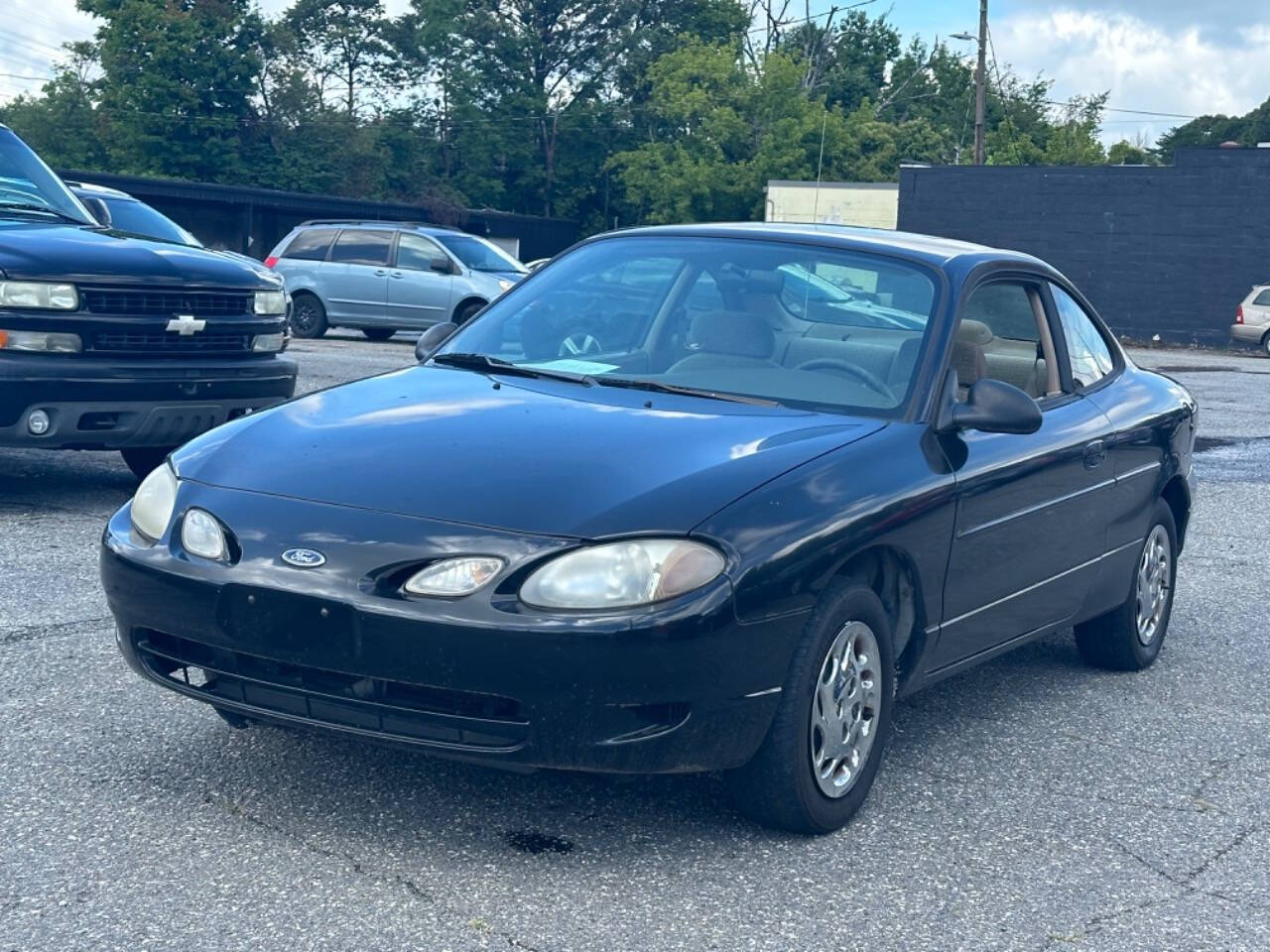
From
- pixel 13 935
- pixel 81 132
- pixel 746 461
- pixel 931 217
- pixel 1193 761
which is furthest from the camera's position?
pixel 81 132

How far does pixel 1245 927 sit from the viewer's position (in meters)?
3.60

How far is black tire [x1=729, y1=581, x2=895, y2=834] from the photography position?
3797 millimetres

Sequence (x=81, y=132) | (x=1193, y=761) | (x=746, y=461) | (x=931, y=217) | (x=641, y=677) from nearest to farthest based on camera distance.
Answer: (x=641, y=677)
(x=746, y=461)
(x=1193, y=761)
(x=931, y=217)
(x=81, y=132)

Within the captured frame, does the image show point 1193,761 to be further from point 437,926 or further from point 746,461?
point 437,926

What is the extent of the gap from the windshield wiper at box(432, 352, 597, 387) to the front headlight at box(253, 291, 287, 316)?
12.0 feet

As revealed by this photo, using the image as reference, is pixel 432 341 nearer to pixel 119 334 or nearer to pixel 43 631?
pixel 43 631

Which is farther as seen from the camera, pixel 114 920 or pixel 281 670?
pixel 281 670

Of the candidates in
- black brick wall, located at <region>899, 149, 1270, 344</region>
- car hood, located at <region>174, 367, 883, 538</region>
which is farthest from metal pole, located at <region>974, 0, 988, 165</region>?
car hood, located at <region>174, 367, 883, 538</region>

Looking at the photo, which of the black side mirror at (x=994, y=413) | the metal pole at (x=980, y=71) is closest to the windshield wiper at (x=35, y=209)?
the black side mirror at (x=994, y=413)

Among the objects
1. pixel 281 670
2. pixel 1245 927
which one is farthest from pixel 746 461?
pixel 1245 927

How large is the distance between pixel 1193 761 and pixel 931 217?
38.2m

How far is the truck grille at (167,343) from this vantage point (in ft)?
25.5

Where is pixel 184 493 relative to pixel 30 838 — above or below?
above

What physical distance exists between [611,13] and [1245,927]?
78.8 metres
